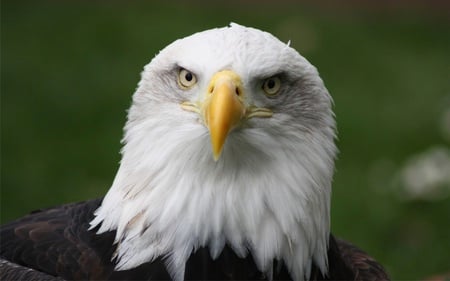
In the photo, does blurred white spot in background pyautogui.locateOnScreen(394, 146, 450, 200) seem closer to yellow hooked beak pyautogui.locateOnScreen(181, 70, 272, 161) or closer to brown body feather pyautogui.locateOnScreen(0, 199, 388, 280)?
brown body feather pyautogui.locateOnScreen(0, 199, 388, 280)

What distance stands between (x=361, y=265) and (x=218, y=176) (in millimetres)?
1082

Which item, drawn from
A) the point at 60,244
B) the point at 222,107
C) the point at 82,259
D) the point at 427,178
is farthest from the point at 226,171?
the point at 427,178

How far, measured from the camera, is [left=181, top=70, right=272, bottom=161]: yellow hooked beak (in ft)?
10.7

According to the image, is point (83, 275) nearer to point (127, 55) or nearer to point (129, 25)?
point (127, 55)

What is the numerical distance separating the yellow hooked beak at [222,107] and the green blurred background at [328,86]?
11.3 feet

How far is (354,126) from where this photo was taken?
878cm

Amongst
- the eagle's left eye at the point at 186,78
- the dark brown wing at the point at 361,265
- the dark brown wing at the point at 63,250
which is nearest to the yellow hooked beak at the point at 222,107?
the eagle's left eye at the point at 186,78

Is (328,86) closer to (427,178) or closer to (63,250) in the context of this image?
(427,178)

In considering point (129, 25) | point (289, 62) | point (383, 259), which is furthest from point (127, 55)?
point (289, 62)

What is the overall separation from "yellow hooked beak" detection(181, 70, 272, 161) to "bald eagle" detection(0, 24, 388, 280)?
0.04ft

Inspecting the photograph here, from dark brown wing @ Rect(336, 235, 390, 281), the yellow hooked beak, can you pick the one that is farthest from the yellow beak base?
dark brown wing @ Rect(336, 235, 390, 281)

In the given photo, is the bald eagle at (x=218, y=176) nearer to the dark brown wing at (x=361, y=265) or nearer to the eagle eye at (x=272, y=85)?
the eagle eye at (x=272, y=85)

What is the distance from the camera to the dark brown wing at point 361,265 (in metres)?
4.16

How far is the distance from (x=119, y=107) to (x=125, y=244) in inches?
215
